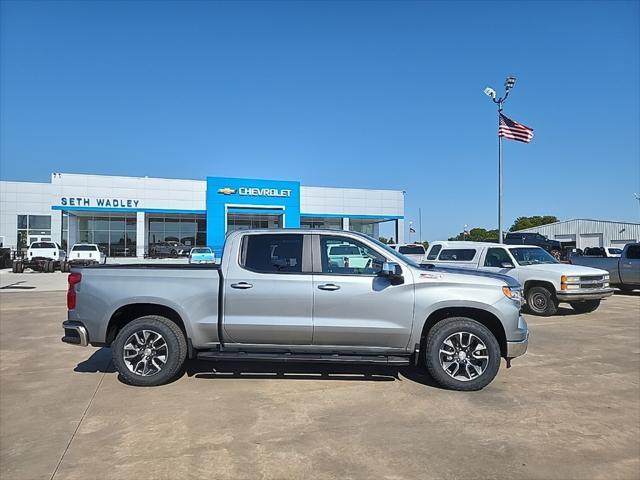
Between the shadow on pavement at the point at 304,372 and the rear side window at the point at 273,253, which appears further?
the shadow on pavement at the point at 304,372

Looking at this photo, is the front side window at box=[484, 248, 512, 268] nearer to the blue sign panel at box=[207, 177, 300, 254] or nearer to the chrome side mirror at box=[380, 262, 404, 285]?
the chrome side mirror at box=[380, 262, 404, 285]

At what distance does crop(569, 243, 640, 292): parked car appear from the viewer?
1625cm

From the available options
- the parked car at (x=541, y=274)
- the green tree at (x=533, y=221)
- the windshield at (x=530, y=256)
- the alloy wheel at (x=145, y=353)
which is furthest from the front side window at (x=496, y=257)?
the green tree at (x=533, y=221)

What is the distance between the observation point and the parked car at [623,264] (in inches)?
640

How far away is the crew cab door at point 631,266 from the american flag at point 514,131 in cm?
715

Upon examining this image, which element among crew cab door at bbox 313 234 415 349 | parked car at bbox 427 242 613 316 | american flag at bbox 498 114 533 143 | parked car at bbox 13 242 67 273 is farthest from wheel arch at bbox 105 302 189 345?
parked car at bbox 13 242 67 273

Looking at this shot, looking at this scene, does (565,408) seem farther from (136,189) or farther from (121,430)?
(136,189)

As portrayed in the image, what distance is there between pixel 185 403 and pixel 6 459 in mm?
1640

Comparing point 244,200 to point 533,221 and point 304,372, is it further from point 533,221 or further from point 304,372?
point 533,221

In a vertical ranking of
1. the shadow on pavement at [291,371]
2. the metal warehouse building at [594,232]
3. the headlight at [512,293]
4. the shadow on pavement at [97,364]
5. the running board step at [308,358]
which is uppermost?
the metal warehouse building at [594,232]

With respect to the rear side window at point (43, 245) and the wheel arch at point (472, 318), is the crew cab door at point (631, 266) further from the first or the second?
the rear side window at point (43, 245)

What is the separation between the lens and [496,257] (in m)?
12.4

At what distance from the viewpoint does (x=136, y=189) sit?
138 ft

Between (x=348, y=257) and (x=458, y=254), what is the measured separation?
796 centimetres
